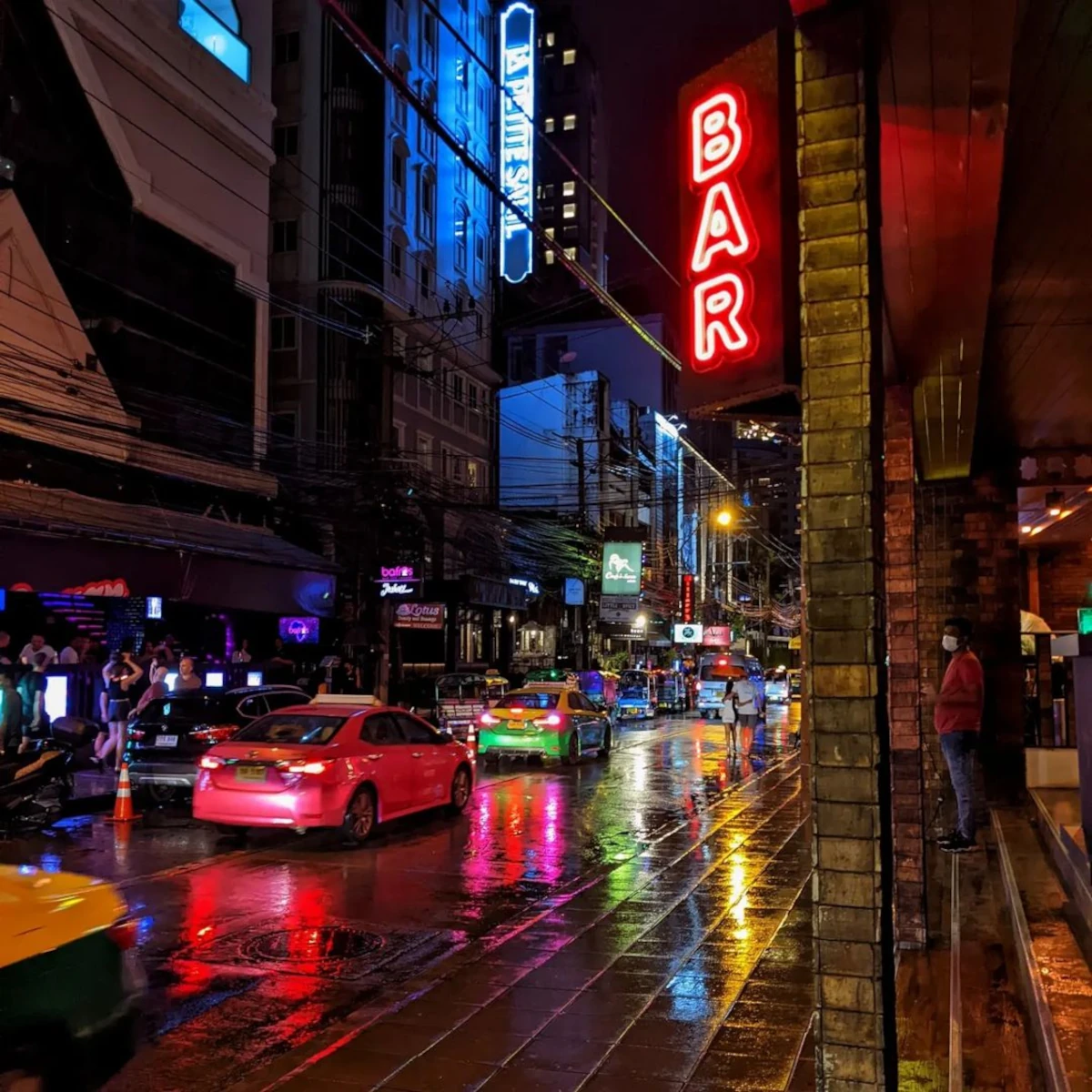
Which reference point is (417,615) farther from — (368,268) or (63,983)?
(63,983)

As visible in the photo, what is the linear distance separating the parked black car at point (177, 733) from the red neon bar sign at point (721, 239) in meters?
10.9

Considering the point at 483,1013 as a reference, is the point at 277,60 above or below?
above

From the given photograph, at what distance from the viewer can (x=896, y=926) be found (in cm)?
649

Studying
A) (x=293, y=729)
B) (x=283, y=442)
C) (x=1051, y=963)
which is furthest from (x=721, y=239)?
(x=283, y=442)

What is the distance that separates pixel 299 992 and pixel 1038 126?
650 cm

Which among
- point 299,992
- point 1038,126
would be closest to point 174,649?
point 299,992

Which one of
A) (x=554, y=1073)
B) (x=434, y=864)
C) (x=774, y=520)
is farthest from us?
(x=774, y=520)

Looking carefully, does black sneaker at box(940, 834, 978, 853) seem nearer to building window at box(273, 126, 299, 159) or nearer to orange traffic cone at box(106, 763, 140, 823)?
orange traffic cone at box(106, 763, 140, 823)

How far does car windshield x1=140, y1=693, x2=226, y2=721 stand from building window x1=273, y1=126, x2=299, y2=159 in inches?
983

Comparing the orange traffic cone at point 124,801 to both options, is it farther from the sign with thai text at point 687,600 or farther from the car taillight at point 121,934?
the sign with thai text at point 687,600

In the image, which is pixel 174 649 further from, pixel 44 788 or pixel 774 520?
pixel 774 520

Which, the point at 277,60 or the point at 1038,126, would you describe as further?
the point at 277,60

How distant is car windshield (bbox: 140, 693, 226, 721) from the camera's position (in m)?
14.0

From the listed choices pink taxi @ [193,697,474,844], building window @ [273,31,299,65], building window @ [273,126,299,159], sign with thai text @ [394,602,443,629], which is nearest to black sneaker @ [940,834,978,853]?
pink taxi @ [193,697,474,844]
